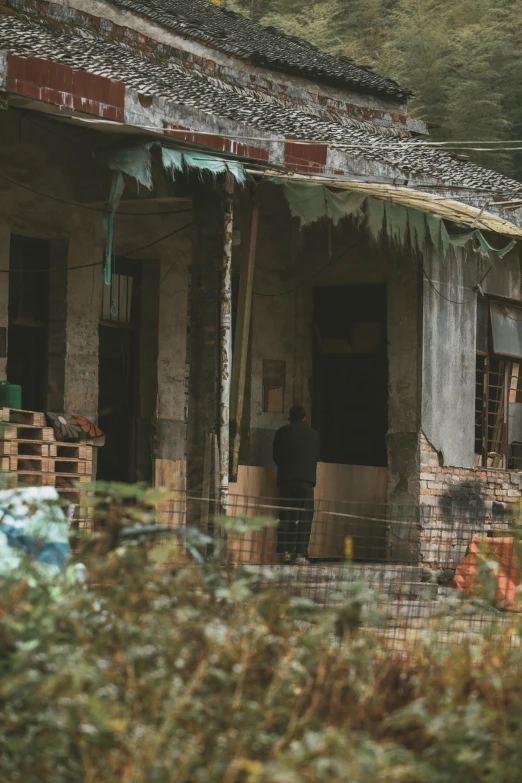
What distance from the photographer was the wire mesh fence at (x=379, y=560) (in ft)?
20.9

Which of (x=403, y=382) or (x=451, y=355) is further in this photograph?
(x=451, y=355)

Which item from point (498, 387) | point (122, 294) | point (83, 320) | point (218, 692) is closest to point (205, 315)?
point (83, 320)

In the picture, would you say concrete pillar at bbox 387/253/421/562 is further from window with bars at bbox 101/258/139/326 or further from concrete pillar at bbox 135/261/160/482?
window with bars at bbox 101/258/139/326

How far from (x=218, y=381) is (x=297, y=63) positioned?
878 cm

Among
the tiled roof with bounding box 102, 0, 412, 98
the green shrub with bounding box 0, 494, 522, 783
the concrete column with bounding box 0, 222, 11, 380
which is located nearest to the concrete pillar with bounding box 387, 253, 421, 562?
the concrete column with bounding box 0, 222, 11, 380

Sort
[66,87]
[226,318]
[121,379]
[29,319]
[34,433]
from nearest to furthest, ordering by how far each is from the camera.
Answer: [66,87] → [34,433] → [226,318] → [29,319] → [121,379]

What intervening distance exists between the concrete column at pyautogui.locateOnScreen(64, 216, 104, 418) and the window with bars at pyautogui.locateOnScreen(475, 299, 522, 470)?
5.11m

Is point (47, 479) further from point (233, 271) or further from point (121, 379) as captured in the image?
point (233, 271)

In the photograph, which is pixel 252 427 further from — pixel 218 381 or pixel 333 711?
pixel 333 711

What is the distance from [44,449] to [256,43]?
10640 millimetres

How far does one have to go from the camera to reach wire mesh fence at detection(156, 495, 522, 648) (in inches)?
251

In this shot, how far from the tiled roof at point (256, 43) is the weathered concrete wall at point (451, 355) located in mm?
4910

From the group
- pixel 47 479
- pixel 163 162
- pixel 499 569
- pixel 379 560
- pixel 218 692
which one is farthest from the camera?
pixel 47 479

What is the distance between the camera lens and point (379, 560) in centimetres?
1050
